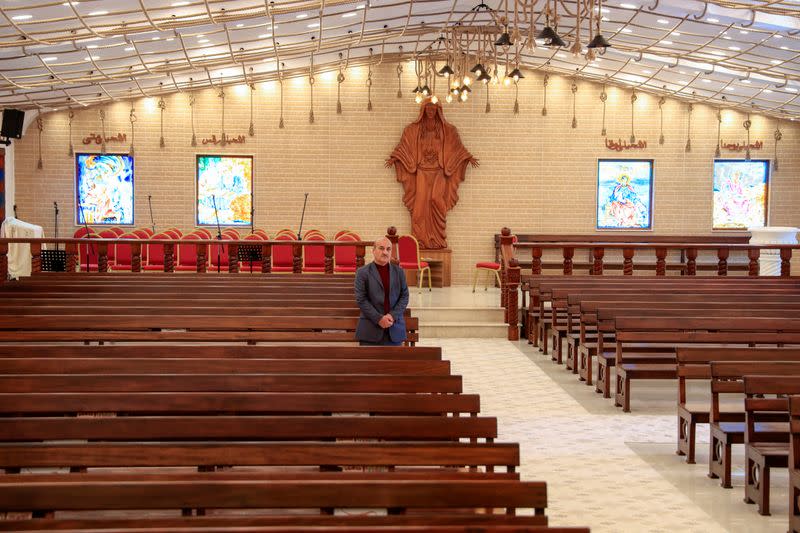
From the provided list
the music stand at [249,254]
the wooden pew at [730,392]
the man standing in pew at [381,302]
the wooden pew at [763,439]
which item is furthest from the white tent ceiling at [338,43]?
the wooden pew at [763,439]

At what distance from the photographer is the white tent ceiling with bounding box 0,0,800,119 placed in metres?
12.6

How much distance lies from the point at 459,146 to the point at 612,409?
12053 mm

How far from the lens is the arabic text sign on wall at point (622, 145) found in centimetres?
1997

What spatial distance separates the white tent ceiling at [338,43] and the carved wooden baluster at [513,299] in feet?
9.42

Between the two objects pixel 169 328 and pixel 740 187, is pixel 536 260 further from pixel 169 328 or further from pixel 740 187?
pixel 740 187

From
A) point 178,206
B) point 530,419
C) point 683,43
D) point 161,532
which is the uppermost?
point 683,43

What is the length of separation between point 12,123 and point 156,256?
3.54 meters

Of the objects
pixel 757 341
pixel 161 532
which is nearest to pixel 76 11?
pixel 757 341

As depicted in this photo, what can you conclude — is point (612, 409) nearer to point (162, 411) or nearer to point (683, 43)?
point (162, 411)

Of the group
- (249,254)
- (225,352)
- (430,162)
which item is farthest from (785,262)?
(225,352)

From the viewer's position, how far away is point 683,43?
51.3 feet

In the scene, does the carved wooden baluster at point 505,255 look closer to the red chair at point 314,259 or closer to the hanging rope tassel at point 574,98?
the red chair at point 314,259

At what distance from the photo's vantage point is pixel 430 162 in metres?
19.8

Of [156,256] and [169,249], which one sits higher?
[169,249]
